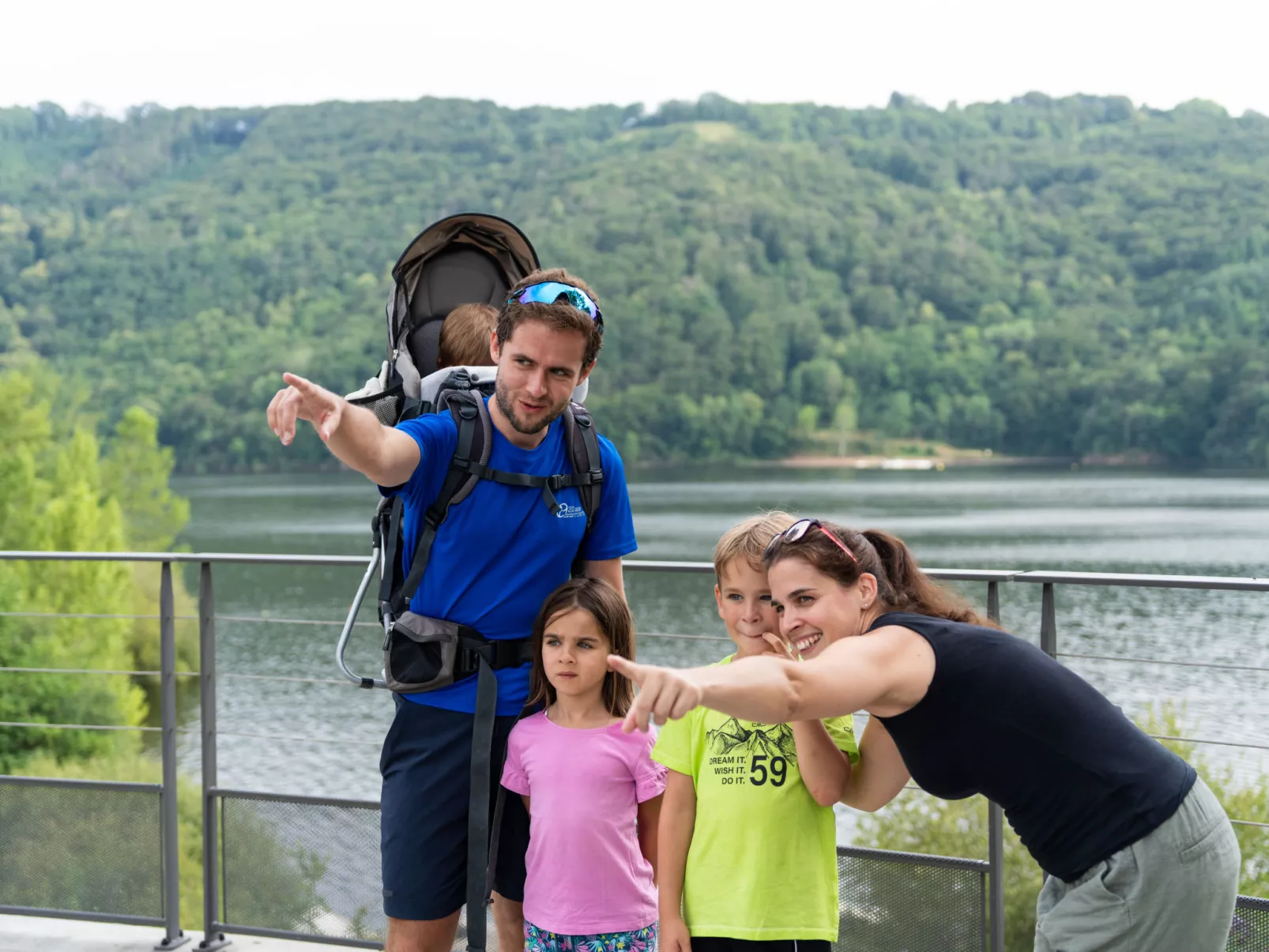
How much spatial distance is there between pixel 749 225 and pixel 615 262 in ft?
36.8

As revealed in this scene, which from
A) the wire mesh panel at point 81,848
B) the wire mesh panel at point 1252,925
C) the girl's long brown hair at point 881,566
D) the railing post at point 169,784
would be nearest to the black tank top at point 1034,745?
the girl's long brown hair at point 881,566

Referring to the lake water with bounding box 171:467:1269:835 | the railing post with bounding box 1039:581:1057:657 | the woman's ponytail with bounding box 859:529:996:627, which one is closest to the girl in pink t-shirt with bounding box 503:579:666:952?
the lake water with bounding box 171:467:1269:835

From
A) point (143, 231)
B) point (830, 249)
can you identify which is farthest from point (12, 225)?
point (830, 249)

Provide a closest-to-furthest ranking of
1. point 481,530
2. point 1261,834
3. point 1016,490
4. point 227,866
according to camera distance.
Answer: point 481,530, point 227,866, point 1261,834, point 1016,490

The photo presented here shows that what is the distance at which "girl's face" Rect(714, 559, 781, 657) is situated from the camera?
1.98m

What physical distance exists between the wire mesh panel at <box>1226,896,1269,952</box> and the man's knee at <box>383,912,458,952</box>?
4.99ft

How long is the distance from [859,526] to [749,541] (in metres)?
0.20

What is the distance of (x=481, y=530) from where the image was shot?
1991 mm

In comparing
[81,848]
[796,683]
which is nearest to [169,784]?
[81,848]

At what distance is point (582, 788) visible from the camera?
206 centimetres

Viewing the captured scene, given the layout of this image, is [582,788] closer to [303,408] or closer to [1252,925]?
[303,408]

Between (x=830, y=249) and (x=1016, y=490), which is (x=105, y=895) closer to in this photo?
(x=1016, y=490)

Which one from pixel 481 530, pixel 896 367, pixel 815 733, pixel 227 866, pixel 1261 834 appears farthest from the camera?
pixel 896 367

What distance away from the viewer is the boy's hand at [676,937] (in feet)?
6.22
